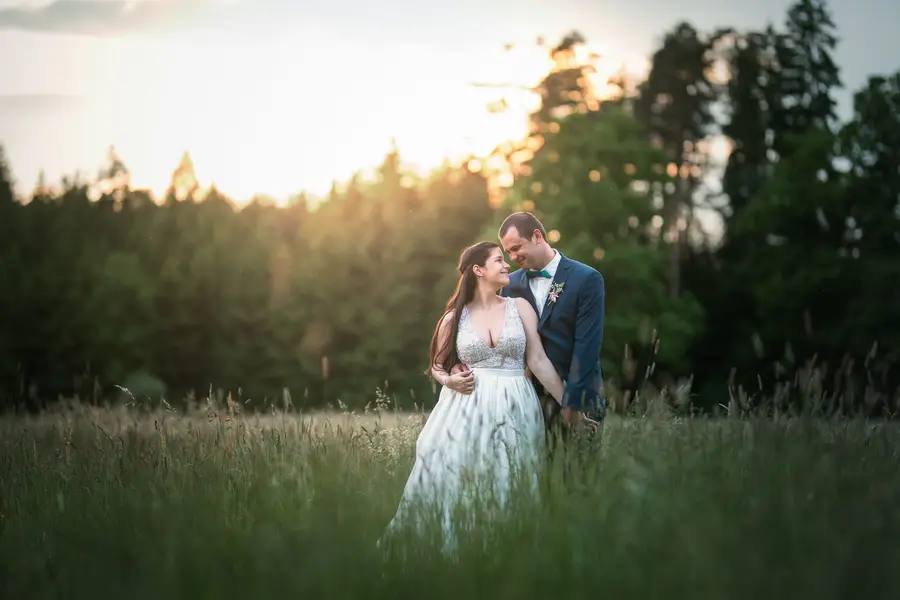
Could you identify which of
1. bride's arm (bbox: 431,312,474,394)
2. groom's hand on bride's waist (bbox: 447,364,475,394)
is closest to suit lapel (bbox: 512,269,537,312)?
bride's arm (bbox: 431,312,474,394)

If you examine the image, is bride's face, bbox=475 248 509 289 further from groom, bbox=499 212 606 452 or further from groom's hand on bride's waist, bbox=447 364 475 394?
groom's hand on bride's waist, bbox=447 364 475 394

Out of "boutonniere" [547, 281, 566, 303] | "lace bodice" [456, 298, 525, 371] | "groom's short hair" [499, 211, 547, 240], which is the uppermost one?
"groom's short hair" [499, 211, 547, 240]

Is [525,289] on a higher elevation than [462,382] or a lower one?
higher

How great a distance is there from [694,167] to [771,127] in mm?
3160

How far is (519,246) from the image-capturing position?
6.78 metres

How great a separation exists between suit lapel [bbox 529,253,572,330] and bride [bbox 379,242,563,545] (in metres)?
0.10

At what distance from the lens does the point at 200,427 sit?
7773 millimetres

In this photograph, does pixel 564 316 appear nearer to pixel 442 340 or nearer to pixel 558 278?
pixel 558 278

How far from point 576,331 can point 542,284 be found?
0.48 m

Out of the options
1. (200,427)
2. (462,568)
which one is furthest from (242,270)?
(462,568)

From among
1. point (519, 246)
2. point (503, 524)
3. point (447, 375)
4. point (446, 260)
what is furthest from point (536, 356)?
point (446, 260)

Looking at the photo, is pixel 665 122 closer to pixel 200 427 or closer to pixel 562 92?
pixel 562 92

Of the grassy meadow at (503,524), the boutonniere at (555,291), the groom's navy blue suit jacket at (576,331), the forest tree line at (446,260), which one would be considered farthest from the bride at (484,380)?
the forest tree line at (446,260)

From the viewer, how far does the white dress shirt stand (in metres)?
6.84
